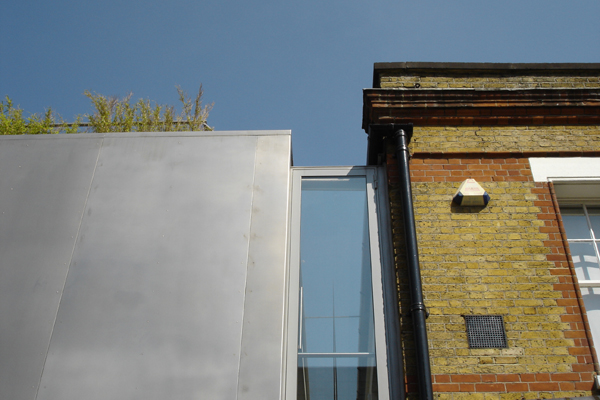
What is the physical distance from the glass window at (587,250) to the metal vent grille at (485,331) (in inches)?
44.5

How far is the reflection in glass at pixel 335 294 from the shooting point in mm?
4234

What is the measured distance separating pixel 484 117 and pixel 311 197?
2.22m

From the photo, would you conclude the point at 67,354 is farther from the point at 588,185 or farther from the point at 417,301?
the point at 588,185

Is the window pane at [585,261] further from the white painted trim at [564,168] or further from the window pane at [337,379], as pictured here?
the window pane at [337,379]

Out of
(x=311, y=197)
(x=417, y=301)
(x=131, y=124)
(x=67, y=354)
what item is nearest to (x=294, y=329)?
(x=417, y=301)

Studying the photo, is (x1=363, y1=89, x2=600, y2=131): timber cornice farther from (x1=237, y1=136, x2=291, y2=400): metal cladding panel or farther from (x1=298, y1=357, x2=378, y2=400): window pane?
(x1=298, y1=357, x2=378, y2=400): window pane

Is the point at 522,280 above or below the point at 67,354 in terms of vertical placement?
above

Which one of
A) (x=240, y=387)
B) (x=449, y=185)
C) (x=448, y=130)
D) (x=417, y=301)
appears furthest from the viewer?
(x=448, y=130)

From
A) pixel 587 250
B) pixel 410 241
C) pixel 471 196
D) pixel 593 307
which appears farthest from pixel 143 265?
pixel 587 250

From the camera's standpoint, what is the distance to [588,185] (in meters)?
5.09

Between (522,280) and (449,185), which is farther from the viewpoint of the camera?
(449,185)

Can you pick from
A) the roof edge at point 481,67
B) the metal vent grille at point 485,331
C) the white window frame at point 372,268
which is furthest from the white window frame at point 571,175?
the white window frame at point 372,268

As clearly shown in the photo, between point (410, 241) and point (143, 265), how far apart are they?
260 centimetres

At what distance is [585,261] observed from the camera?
498 cm
